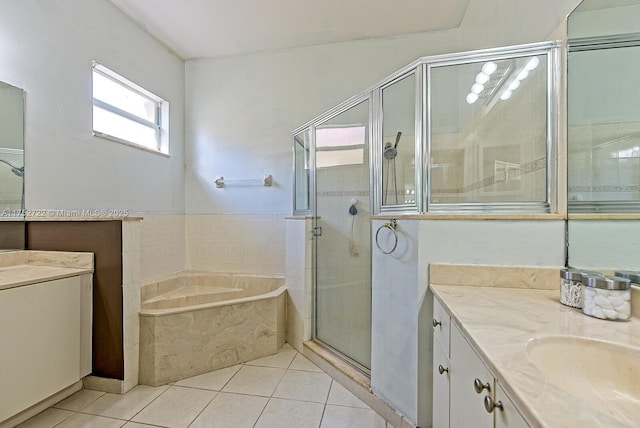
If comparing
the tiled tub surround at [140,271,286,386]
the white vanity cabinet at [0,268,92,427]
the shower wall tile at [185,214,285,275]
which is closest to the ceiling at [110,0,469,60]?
the shower wall tile at [185,214,285,275]

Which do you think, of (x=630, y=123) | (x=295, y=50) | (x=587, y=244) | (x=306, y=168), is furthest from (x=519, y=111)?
(x=295, y=50)

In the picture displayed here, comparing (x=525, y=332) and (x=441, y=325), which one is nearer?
(x=525, y=332)

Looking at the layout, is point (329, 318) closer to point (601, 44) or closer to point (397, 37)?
point (601, 44)

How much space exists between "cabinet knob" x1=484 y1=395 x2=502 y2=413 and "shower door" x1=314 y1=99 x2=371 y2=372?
4.22 ft

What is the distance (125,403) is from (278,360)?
994 mm

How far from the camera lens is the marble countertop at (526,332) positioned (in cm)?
46

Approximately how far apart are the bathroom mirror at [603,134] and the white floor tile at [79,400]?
105 inches

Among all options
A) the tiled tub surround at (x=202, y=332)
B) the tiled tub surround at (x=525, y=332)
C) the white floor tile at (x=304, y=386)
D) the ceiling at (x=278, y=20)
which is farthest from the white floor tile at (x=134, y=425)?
the ceiling at (x=278, y=20)

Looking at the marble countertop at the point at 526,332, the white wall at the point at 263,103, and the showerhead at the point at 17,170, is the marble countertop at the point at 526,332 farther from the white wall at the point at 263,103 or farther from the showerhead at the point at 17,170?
the showerhead at the point at 17,170

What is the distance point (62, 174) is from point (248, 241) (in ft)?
5.41

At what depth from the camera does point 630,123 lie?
3.47 feet

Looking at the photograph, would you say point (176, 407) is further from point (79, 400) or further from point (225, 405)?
point (79, 400)

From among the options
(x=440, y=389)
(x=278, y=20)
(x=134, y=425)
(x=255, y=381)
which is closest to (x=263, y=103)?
(x=278, y=20)

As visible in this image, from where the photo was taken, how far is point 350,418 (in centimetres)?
160
